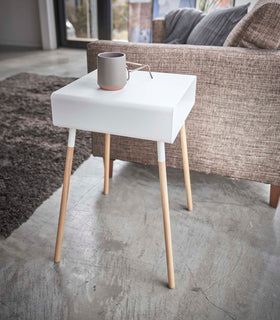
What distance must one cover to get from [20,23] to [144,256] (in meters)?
4.40

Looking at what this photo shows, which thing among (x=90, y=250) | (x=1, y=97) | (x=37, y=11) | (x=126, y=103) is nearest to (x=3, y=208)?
(x=90, y=250)

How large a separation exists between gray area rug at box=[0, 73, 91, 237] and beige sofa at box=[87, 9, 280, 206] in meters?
0.50

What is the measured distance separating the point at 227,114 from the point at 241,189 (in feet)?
Result: 1.30

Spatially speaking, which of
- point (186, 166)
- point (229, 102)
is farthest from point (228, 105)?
point (186, 166)

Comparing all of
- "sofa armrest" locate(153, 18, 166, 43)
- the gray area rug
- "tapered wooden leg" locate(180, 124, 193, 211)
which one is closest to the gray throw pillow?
"tapered wooden leg" locate(180, 124, 193, 211)

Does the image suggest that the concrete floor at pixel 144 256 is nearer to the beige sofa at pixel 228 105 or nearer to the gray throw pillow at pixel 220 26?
the beige sofa at pixel 228 105

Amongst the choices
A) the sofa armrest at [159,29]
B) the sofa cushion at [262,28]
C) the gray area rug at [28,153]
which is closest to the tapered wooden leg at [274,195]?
the sofa cushion at [262,28]

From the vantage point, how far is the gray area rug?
1.40 meters

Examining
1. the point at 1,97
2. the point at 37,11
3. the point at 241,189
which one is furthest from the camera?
the point at 37,11

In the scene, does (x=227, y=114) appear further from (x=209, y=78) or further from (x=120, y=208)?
(x=120, y=208)

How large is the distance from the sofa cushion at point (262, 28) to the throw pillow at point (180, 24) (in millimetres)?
987

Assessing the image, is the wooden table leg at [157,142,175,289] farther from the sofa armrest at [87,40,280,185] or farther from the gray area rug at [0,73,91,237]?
the gray area rug at [0,73,91,237]

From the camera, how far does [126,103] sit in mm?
900

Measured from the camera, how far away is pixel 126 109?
904 mm
